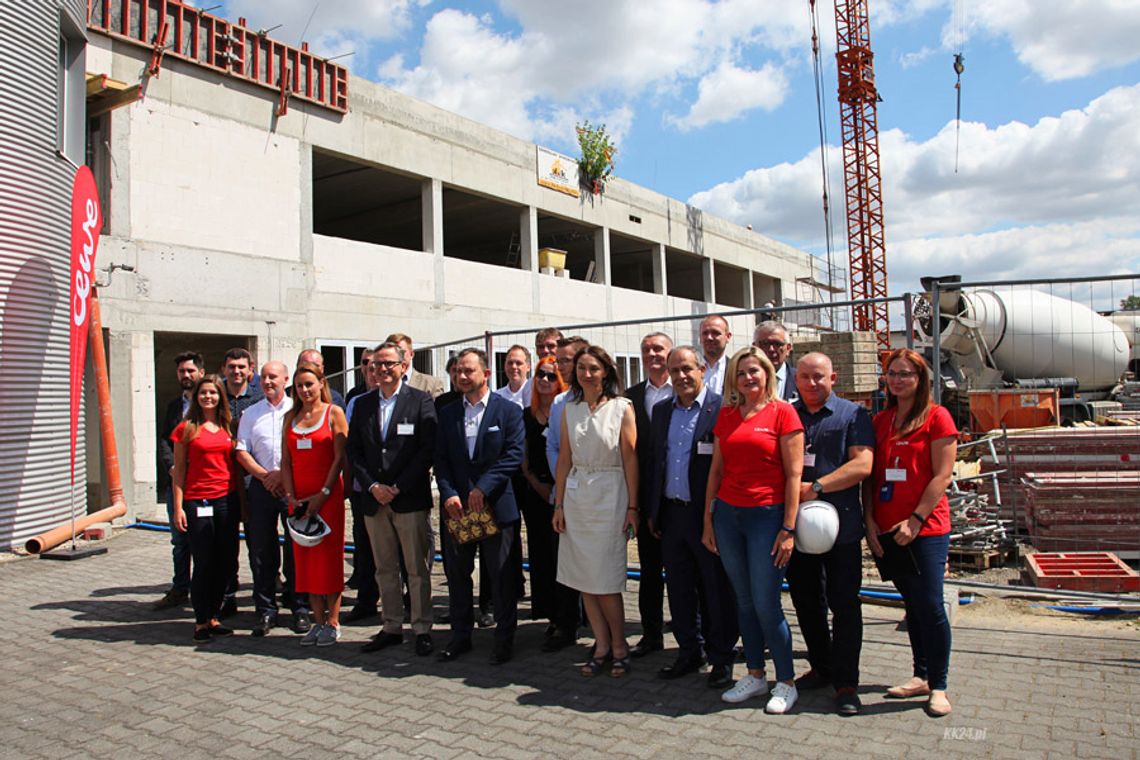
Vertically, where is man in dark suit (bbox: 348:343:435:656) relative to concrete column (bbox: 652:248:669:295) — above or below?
below

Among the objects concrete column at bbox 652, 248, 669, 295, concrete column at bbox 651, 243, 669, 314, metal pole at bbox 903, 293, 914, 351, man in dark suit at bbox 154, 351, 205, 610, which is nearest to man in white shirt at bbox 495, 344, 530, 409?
man in dark suit at bbox 154, 351, 205, 610

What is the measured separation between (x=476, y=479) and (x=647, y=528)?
1147mm

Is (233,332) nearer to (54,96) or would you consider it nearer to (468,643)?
(54,96)

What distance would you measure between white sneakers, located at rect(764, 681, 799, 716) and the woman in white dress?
93 cm

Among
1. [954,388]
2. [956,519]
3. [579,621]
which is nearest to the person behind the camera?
[579,621]

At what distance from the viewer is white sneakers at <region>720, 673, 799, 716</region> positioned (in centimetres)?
403

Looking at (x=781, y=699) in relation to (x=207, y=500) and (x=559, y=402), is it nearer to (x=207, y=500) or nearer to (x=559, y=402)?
(x=559, y=402)

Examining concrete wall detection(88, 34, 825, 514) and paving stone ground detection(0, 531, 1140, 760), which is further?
concrete wall detection(88, 34, 825, 514)

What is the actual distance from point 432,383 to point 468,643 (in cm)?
296

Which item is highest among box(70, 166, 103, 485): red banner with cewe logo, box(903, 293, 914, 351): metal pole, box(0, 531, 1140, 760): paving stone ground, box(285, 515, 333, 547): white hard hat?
box(70, 166, 103, 485): red banner with cewe logo

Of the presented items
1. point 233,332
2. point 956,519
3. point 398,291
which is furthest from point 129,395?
point 956,519

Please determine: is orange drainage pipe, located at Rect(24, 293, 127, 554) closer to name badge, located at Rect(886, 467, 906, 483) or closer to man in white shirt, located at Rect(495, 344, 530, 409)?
man in white shirt, located at Rect(495, 344, 530, 409)

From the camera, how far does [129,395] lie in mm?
11789

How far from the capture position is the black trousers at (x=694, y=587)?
449 centimetres
